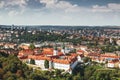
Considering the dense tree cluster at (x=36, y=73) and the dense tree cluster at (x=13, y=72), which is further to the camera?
the dense tree cluster at (x=36, y=73)

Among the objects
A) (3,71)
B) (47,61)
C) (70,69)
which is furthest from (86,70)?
(3,71)

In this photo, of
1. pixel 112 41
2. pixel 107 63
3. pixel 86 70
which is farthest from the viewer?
pixel 112 41

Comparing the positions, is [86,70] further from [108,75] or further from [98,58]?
[98,58]

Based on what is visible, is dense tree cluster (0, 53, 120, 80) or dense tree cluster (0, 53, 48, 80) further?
dense tree cluster (0, 53, 120, 80)

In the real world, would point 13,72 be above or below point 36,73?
above

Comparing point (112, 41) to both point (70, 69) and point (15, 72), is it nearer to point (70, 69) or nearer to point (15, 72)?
point (70, 69)

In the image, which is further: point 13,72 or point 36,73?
point 36,73

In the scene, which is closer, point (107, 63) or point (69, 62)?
point (69, 62)

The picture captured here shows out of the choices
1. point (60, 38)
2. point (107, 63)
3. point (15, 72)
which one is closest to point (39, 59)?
point (107, 63)

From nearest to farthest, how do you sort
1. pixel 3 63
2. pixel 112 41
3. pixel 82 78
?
pixel 3 63
pixel 82 78
pixel 112 41

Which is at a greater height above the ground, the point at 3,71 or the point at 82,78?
the point at 3,71
